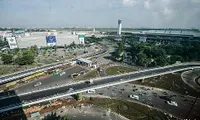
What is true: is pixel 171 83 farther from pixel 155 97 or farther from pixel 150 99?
pixel 150 99

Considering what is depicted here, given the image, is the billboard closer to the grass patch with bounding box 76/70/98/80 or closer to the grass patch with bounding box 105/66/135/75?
the grass patch with bounding box 76/70/98/80

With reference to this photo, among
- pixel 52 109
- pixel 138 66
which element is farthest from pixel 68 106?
pixel 138 66

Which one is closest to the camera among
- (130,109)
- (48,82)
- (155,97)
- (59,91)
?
(130,109)

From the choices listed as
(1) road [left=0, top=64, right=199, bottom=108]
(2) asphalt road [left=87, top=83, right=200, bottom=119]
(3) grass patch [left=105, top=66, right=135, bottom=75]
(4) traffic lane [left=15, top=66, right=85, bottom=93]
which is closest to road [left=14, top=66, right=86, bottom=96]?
(4) traffic lane [left=15, top=66, right=85, bottom=93]

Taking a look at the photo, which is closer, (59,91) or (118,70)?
(59,91)

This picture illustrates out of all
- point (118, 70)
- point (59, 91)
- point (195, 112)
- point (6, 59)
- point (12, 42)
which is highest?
point (12, 42)

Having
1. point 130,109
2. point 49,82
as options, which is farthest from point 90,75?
point 130,109

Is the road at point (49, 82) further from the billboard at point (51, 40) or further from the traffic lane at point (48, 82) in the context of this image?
the billboard at point (51, 40)
